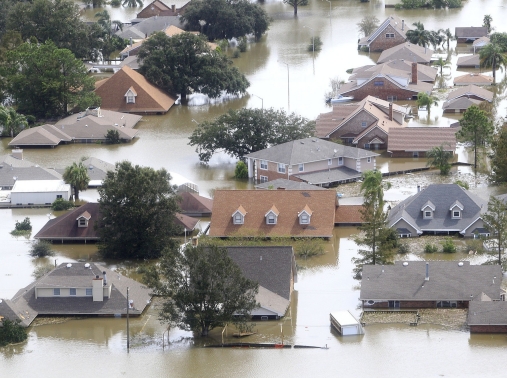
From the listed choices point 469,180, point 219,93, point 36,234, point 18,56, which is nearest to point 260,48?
point 219,93

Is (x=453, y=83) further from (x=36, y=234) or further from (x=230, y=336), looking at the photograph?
(x=230, y=336)

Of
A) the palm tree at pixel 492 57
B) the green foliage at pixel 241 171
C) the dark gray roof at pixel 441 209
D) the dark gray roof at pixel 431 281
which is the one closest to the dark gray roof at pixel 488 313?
the dark gray roof at pixel 431 281

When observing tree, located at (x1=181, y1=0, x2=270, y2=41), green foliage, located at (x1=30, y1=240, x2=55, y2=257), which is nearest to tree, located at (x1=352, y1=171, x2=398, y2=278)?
green foliage, located at (x1=30, y1=240, x2=55, y2=257)

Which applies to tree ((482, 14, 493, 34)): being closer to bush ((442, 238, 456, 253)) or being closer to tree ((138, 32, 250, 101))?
tree ((138, 32, 250, 101))

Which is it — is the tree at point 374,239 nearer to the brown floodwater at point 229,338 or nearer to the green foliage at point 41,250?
the brown floodwater at point 229,338

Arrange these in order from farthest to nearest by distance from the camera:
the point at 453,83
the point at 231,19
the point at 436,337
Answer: the point at 231,19 < the point at 453,83 < the point at 436,337

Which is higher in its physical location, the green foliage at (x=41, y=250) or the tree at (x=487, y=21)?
the tree at (x=487, y=21)

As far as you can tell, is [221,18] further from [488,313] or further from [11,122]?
[488,313]
